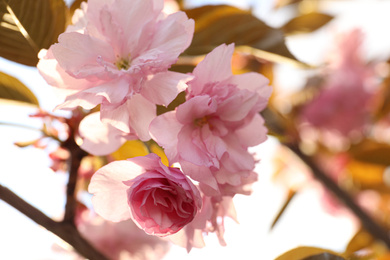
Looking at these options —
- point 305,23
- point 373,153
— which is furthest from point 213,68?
point 373,153

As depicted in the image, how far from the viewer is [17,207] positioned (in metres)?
0.50

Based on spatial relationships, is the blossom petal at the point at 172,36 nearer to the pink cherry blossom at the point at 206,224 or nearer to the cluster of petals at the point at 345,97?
the pink cherry blossom at the point at 206,224

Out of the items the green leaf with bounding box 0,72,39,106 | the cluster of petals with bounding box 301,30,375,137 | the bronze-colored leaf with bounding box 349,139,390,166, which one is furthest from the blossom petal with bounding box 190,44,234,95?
the cluster of petals with bounding box 301,30,375,137

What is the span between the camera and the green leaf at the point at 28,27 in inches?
20.4

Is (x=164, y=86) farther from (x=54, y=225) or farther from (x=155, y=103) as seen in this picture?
(x=54, y=225)

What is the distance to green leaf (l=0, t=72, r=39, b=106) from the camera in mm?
631

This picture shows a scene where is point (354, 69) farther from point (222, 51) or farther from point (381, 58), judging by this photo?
point (222, 51)

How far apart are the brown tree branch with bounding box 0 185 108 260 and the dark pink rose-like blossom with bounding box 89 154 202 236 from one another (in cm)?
10

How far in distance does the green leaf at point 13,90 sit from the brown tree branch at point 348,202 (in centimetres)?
70

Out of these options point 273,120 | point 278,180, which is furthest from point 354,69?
point 273,120

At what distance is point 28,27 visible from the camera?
54 cm

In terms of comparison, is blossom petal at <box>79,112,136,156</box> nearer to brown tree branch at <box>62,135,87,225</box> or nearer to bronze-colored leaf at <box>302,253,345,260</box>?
brown tree branch at <box>62,135,87,225</box>

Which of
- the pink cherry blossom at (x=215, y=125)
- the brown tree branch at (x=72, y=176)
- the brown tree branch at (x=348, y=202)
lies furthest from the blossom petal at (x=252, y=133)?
the brown tree branch at (x=348, y=202)

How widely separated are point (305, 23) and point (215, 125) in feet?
2.38
